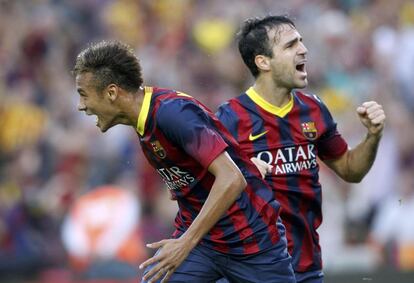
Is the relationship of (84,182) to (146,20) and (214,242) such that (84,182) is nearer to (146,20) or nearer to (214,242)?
(146,20)

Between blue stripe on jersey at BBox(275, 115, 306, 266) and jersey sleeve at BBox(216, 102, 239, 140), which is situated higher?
jersey sleeve at BBox(216, 102, 239, 140)

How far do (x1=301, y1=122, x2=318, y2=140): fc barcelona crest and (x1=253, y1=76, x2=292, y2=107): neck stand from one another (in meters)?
A: 0.20

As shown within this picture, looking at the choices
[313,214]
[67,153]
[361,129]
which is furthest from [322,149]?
[67,153]

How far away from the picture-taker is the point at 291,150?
625 centimetres

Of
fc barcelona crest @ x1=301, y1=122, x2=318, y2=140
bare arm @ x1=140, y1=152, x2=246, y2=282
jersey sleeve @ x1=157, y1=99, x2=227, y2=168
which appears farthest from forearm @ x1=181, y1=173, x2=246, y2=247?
fc barcelona crest @ x1=301, y1=122, x2=318, y2=140

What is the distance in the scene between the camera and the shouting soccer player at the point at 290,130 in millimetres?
6230

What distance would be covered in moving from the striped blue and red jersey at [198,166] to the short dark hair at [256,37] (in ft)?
3.25

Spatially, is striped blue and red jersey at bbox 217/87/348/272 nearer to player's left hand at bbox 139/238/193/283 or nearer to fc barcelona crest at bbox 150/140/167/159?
fc barcelona crest at bbox 150/140/167/159

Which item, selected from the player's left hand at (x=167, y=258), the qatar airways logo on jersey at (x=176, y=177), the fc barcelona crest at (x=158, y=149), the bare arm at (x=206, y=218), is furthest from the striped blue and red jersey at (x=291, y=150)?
the player's left hand at (x=167, y=258)

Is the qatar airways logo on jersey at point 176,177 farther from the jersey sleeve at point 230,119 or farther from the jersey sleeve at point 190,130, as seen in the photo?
the jersey sleeve at point 230,119

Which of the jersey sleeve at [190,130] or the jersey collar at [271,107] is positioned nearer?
the jersey sleeve at [190,130]

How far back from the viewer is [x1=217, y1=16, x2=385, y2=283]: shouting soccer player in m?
6.23

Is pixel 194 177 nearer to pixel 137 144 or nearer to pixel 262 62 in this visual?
pixel 262 62

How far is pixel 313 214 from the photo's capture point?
20.7 ft
